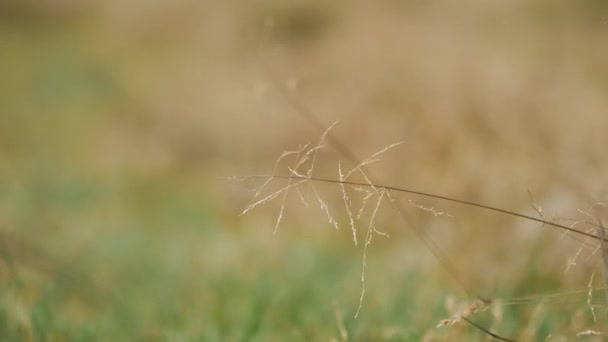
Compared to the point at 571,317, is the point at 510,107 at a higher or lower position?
higher

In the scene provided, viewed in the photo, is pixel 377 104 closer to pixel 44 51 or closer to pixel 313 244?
pixel 313 244

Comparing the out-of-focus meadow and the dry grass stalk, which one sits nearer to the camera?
the dry grass stalk

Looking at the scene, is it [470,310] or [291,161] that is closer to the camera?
[470,310]

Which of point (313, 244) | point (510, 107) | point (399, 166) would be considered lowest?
point (313, 244)

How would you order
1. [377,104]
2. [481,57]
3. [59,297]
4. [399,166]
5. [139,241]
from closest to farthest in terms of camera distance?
1. [59,297]
2. [139,241]
3. [399,166]
4. [377,104]
5. [481,57]

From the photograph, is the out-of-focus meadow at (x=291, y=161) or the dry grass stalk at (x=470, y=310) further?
the out-of-focus meadow at (x=291, y=161)

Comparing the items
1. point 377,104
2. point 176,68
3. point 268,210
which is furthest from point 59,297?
point 176,68

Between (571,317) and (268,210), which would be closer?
(571,317)

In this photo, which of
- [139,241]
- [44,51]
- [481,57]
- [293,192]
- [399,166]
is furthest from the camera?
[44,51]
